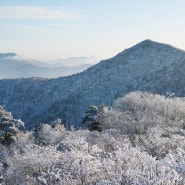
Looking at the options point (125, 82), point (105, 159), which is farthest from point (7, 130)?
point (125, 82)

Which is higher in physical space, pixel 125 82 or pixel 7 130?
pixel 125 82

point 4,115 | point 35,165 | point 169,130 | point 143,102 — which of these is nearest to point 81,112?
point 143,102

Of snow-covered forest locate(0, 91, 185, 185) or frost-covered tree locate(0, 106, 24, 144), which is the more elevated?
snow-covered forest locate(0, 91, 185, 185)

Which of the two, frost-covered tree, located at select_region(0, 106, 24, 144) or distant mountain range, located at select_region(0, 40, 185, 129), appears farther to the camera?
distant mountain range, located at select_region(0, 40, 185, 129)

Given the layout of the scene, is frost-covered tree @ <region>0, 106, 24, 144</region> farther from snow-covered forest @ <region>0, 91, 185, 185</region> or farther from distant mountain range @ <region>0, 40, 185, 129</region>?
distant mountain range @ <region>0, 40, 185, 129</region>

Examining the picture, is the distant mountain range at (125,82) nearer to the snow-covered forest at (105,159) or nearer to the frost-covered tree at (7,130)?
the frost-covered tree at (7,130)

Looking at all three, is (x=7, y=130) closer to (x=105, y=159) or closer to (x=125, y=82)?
(x=105, y=159)

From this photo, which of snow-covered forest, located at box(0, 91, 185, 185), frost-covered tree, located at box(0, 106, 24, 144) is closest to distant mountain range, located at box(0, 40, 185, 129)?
frost-covered tree, located at box(0, 106, 24, 144)

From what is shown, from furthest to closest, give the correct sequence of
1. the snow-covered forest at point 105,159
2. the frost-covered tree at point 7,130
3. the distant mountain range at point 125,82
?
the distant mountain range at point 125,82
the frost-covered tree at point 7,130
the snow-covered forest at point 105,159

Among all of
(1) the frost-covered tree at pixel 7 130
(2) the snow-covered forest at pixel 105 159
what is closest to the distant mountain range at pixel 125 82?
(1) the frost-covered tree at pixel 7 130

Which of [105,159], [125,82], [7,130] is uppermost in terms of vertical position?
[105,159]

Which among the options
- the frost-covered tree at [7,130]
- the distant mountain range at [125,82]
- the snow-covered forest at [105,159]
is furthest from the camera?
the distant mountain range at [125,82]

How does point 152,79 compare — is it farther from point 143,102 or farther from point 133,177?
point 133,177

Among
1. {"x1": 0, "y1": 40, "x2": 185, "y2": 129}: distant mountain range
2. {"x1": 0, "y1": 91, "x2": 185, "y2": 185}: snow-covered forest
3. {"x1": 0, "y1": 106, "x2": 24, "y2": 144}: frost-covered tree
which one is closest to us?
{"x1": 0, "y1": 91, "x2": 185, "y2": 185}: snow-covered forest
